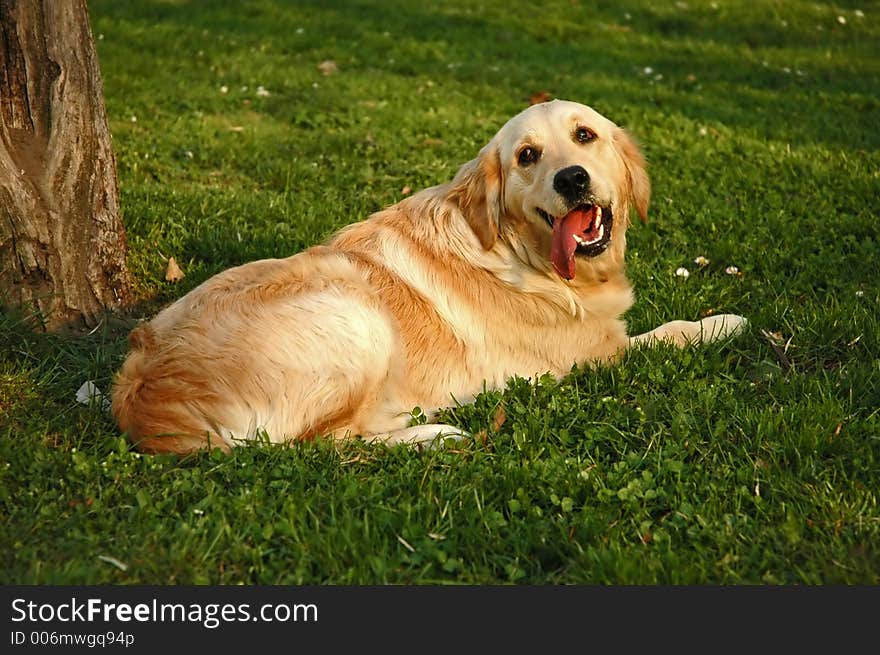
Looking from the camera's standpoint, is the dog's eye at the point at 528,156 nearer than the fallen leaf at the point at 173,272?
Yes

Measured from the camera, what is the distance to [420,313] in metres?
3.95

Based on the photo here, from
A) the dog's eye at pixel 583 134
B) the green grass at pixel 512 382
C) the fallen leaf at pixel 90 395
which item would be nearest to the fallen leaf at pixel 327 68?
the green grass at pixel 512 382

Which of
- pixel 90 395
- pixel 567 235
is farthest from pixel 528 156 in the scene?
pixel 90 395

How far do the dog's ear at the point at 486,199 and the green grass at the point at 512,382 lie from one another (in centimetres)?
76

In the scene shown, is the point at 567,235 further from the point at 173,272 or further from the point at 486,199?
the point at 173,272

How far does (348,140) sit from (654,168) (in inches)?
98.6

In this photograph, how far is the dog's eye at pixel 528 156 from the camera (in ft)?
13.1

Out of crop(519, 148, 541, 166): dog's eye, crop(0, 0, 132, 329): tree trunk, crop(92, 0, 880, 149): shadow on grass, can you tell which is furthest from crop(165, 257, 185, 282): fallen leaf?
crop(92, 0, 880, 149): shadow on grass

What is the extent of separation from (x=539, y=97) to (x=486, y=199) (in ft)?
16.3

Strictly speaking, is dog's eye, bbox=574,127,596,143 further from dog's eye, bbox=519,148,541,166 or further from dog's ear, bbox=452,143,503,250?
dog's ear, bbox=452,143,503,250

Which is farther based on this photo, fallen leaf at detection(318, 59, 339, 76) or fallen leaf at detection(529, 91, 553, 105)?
fallen leaf at detection(318, 59, 339, 76)

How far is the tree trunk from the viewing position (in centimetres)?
409

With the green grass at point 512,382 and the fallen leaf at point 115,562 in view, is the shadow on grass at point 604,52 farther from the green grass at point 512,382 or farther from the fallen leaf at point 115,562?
the fallen leaf at point 115,562

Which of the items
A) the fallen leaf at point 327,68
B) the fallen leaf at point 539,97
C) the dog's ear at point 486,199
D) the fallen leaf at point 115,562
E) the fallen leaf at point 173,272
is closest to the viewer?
the fallen leaf at point 115,562
